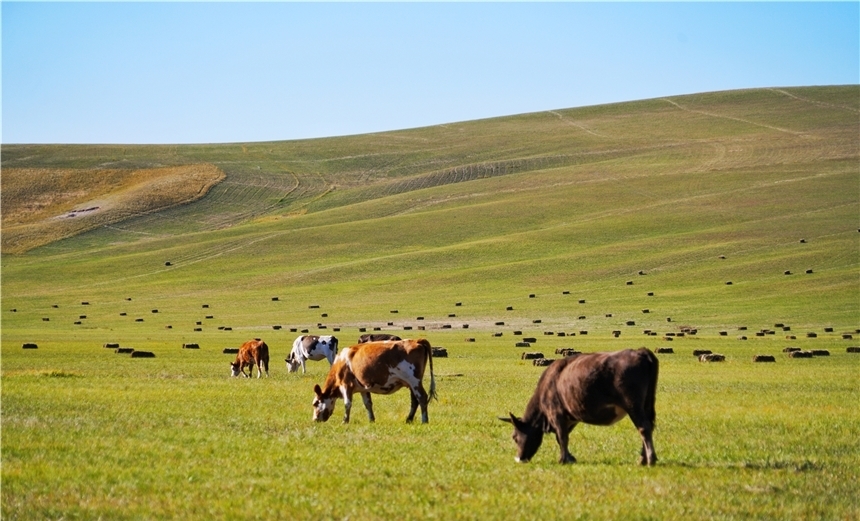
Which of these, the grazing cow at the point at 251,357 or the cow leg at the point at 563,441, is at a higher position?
the cow leg at the point at 563,441

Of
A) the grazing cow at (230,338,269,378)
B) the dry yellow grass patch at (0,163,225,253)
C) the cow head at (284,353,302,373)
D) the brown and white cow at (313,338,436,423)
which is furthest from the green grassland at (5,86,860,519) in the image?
the dry yellow grass patch at (0,163,225,253)

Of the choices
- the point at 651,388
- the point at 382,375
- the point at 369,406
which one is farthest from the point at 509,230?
the point at 651,388

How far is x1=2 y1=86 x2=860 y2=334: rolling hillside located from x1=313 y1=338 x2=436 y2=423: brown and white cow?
144ft

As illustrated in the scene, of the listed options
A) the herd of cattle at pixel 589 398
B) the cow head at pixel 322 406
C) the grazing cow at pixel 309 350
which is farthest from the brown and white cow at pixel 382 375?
the grazing cow at pixel 309 350

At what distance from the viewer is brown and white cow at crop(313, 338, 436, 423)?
19.1 metres

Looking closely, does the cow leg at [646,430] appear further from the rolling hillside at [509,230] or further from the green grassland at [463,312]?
the rolling hillside at [509,230]

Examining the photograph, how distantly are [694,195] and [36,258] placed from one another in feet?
269

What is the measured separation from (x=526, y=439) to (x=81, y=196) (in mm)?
146085

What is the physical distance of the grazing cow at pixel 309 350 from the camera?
121ft

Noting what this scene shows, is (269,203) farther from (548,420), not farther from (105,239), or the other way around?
(548,420)

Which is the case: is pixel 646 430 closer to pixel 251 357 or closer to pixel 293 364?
pixel 251 357

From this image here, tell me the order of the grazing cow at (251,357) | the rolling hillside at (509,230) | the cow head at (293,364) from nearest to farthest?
the grazing cow at (251,357) < the cow head at (293,364) < the rolling hillside at (509,230)

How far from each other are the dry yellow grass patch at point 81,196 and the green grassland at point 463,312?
3.83 metres

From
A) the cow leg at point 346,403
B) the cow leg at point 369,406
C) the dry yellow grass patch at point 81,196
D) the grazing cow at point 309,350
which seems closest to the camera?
the cow leg at point 346,403
